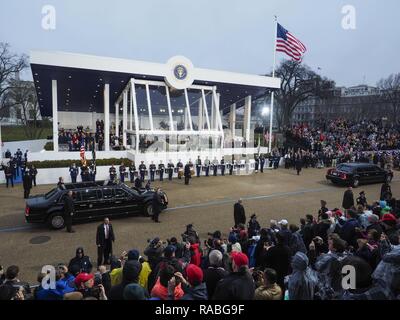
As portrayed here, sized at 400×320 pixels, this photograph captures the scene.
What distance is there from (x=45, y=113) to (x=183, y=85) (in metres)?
29.4

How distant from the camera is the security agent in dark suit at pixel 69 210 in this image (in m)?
10.5

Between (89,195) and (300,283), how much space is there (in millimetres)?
9421

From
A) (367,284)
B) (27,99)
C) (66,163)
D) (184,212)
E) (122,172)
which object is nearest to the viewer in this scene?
(367,284)

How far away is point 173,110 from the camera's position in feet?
95.5

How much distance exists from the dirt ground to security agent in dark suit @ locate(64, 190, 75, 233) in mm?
316

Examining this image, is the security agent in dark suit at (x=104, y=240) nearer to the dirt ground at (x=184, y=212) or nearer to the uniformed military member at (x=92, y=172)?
the dirt ground at (x=184, y=212)

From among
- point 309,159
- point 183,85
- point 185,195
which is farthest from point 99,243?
point 309,159

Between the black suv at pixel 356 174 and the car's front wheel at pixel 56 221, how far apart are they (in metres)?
16.6

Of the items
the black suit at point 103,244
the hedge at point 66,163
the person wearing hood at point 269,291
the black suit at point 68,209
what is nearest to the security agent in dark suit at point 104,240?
the black suit at point 103,244

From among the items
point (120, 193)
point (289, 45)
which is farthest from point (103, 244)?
point (289, 45)

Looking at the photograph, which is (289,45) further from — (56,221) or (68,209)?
(56,221)

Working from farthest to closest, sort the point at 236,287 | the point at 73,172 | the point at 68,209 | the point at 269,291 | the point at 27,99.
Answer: the point at 27,99 → the point at 73,172 → the point at 68,209 → the point at 269,291 → the point at 236,287

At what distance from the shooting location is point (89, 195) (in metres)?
11.7
